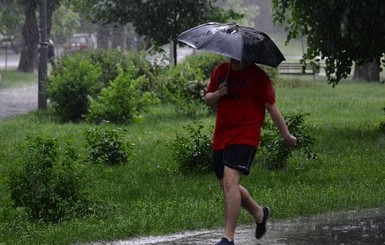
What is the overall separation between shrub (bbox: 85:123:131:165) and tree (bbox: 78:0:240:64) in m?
11.7

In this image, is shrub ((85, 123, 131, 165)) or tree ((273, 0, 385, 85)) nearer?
shrub ((85, 123, 131, 165))

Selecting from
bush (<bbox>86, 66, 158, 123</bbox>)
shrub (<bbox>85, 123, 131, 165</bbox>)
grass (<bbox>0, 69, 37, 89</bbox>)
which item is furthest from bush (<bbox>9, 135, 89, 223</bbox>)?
grass (<bbox>0, 69, 37, 89</bbox>)

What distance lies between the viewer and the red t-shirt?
26.8ft

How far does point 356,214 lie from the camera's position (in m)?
10.1

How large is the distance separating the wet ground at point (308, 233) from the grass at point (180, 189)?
0.24 m

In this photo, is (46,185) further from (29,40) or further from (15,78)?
(29,40)

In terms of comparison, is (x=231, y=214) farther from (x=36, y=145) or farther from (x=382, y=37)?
(x=382, y=37)

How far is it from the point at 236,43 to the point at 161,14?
1699 cm

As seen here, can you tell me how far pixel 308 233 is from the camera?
9133 mm

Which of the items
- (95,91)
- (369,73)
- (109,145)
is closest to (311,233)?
(109,145)

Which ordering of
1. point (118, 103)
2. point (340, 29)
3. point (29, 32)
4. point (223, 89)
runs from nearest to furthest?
A: 1. point (223, 89)
2. point (340, 29)
3. point (118, 103)
4. point (29, 32)

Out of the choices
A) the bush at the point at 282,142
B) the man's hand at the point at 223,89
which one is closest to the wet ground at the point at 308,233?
the man's hand at the point at 223,89

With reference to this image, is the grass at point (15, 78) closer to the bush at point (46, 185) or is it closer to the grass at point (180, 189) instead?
the grass at point (180, 189)

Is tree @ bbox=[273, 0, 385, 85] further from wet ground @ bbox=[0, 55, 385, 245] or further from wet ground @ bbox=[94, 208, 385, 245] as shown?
wet ground @ bbox=[94, 208, 385, 245]
